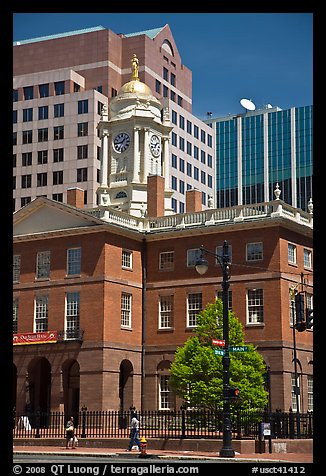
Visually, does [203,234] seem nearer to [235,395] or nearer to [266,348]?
[266,348]

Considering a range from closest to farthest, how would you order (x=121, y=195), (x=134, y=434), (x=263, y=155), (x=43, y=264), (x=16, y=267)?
(x=134, y=434)
(x=43, y=264)
(x=16, y=267)
(x=121, y=195)
(x=263, y=155)

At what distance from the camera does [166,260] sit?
5881cm

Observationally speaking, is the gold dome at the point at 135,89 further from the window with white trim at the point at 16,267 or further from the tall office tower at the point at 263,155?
the tall office tower at the point at 263,155

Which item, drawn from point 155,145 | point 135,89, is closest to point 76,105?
point 135,89

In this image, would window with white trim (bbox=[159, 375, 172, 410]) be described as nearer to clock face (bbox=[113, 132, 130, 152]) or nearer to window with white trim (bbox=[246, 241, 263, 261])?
window with white trim (bbox=[246, 241, 263, 261])

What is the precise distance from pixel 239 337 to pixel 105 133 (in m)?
26.2

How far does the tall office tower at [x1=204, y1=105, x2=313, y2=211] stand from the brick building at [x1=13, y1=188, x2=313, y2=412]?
182 feet

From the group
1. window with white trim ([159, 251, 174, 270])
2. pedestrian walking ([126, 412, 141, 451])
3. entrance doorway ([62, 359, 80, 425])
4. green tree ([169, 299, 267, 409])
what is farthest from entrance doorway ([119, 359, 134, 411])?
pedestrian walking ([126, 412, 141, 451])

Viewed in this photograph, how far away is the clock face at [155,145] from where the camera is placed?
226 ft

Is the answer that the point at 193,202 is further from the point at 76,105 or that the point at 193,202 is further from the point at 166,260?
the point at 76,105

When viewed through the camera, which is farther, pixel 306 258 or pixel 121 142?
pixel 121 142

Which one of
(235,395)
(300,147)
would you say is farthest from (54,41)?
(235,395)

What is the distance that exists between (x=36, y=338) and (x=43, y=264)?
16.5 ft

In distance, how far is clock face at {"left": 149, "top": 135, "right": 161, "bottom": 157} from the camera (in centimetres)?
6875
